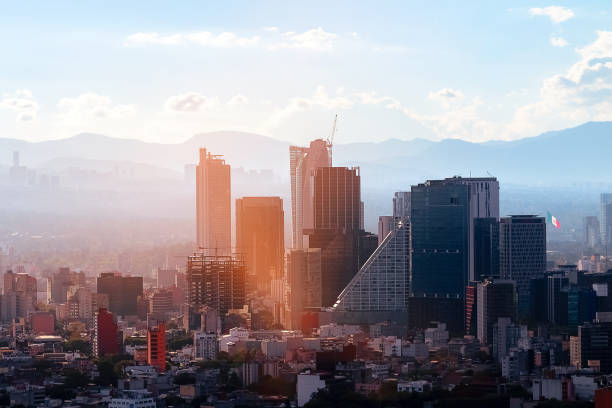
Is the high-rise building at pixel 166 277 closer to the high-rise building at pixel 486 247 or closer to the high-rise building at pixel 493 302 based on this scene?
the high-rise building at pixel 486 247

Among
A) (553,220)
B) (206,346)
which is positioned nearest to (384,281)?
(206,346)

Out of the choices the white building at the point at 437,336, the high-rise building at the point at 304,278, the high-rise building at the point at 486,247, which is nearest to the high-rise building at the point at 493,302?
the white building at the point at 437,336

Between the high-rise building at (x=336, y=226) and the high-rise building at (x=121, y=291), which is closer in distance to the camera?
the high-rise building at (x=121, y=291)

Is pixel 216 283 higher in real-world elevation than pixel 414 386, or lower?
higher

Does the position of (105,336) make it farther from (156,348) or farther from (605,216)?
(605,216)

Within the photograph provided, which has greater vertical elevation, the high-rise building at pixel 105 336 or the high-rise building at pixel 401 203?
the high-rise building at pixel 401 203

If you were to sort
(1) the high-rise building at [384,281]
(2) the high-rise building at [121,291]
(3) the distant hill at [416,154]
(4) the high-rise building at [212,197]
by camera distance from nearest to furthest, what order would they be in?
(1) the high-rise building at [384,281] → (2) the high-rise building at [121,291] → (3) the distant hill at [416,154] → (4) the high-rise building at [212,197]
